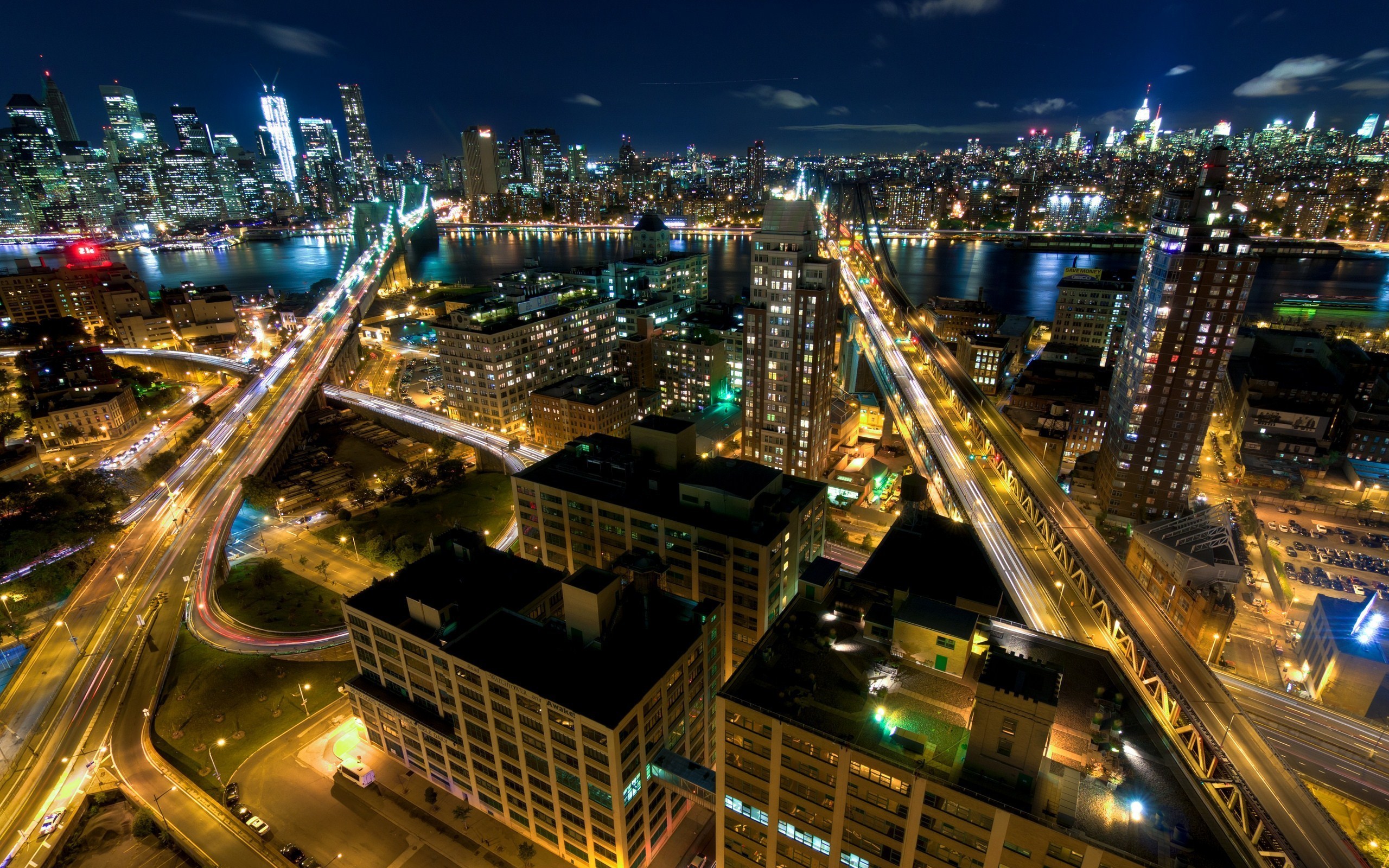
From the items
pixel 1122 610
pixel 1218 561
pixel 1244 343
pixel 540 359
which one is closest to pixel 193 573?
pixel 540 359

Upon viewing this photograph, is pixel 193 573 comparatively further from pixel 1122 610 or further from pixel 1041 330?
pixel 1041 330

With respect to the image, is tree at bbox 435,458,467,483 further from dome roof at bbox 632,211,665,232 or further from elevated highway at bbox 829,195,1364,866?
dome roof at bbox 632,211,665,232

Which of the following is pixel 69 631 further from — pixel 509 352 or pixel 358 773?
pixel 509 352

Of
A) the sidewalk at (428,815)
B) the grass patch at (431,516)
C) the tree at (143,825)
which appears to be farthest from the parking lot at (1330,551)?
the tree at (143,825)

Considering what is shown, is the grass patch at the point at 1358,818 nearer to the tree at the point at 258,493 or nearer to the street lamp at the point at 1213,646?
the street lamp at the point at 1213,646

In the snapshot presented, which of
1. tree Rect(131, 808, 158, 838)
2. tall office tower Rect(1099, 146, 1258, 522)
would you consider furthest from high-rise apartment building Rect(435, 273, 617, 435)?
tall office tower Rect(1099, 146, 1258, 522)

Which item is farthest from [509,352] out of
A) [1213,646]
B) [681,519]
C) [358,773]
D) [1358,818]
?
[1358,818]
